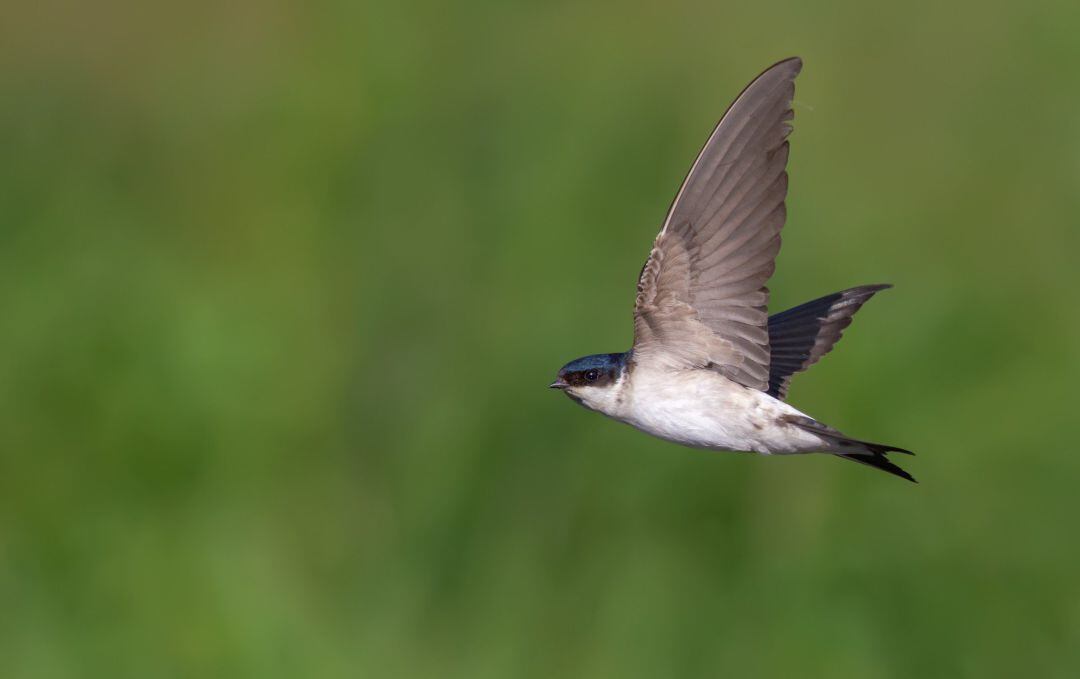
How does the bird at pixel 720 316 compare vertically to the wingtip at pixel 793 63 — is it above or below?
below

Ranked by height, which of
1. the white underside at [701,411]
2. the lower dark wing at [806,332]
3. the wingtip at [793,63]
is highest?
the wingtip at [793,63]

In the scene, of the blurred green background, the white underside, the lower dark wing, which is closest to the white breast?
the white underside

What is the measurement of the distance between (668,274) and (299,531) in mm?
4750

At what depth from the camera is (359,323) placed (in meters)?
6.52

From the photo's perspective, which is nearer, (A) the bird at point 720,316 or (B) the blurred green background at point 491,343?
(A) the bird at point 720,316

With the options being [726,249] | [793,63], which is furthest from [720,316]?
[793,63]

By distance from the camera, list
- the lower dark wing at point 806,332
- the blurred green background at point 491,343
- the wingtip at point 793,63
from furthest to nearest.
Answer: the blurred green background at point 491,343 < the lower dark wing at point 806,332 < the wingtip at point 793,63

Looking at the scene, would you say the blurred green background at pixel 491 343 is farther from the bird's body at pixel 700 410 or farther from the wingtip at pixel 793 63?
the wingtip at pixel 793 63

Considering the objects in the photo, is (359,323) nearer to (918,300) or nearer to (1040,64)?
(918,300)

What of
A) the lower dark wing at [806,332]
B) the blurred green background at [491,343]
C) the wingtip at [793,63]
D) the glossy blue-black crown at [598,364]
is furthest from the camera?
the blurred green background at [491,343]

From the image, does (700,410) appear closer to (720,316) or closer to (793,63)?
(720,316)

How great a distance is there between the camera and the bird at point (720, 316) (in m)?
2.27

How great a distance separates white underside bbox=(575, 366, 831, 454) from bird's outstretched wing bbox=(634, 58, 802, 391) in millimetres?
32

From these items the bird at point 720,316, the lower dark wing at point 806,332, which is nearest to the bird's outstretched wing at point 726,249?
the bird at point 720,316
